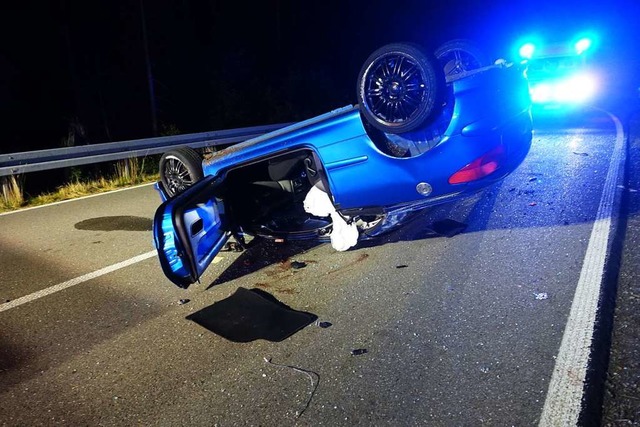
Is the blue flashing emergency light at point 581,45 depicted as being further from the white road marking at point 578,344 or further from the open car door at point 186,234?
the open car door at point 186,234

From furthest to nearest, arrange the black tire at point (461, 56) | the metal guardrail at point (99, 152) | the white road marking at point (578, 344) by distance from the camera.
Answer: the metal guardrail at point (99, 152) < the black tire at point (461, 56) < the white road marking at point (578, 344)

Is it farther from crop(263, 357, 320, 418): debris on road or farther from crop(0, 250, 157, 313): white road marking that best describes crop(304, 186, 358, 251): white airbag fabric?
crop(0, 250, 157, 313): white road marking

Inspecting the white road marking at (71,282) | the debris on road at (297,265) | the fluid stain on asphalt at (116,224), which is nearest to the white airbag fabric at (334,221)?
the debris on road at (297,265)

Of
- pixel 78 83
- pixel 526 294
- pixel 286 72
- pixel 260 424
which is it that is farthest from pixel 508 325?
pixel 286 72

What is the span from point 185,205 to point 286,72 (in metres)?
19.4

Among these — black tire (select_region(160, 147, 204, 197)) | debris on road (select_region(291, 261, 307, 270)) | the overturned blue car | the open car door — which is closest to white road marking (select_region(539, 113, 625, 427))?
the overturned blue car

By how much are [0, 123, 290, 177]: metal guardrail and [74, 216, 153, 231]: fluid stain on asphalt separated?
2127 millimetres

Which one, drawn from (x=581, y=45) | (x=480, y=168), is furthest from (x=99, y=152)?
(x=581, y=45)

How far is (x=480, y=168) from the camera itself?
10.7 ft

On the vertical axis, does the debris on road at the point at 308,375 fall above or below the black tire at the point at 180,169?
below

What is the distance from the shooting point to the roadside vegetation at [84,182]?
7.14 meters

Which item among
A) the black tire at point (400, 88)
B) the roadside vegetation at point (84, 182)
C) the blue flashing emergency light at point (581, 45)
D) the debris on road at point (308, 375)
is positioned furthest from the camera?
the blue flashing emergency light at point (581, 45)

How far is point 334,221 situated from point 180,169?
1896 millimetres

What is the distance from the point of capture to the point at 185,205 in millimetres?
3275
